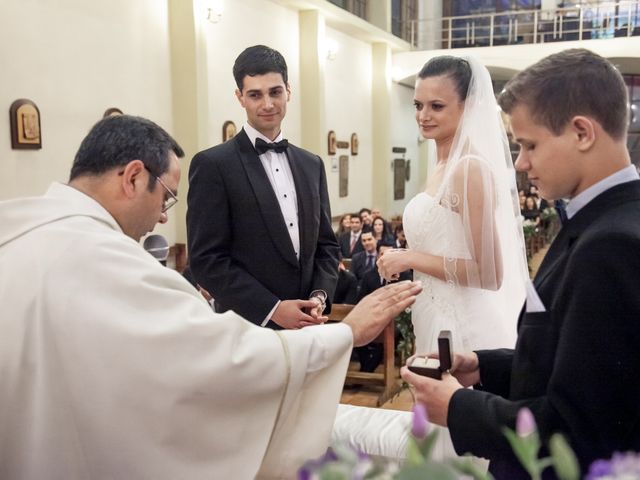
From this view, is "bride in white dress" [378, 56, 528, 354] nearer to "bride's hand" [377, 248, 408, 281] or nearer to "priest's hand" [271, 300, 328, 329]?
"bride's hand" [377, 248, 408, 281]

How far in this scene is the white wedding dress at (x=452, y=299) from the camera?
279 cm

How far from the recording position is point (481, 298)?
284cm

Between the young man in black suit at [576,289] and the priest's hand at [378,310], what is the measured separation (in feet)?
1.25

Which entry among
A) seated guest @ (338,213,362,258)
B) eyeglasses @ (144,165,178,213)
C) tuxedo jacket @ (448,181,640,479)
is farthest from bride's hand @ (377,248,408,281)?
seated guest @ (338,213,362,258)

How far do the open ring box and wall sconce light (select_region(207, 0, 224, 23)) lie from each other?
25.6 ft

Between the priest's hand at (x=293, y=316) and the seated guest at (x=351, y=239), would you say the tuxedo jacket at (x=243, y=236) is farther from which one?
the seated guest at (x=351, y=239)

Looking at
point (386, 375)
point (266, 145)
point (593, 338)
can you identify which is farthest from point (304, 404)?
point (386, 375)

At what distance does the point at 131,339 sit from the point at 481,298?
5.54 ft

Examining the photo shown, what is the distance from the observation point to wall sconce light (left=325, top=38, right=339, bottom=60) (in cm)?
1282

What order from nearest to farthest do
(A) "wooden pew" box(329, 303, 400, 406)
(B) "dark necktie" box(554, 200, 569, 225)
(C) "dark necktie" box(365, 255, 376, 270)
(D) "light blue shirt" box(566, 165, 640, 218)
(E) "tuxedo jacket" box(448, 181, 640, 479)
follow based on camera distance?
(E) "tuxedo jacket" box(448, 181, 640, 479) → (D) "light blue shirt" box(566, 165, 640, 218) → (B) "dark necktie" box(554, 200, 569, 225) → (A) "wooden pew" box(329, 303, 400, 406) → (C) "dark necktie" box(365, 255, 376, 270)

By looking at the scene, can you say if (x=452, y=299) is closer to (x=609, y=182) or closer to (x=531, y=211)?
(x=609, y=182)

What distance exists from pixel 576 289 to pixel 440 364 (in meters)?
0.50

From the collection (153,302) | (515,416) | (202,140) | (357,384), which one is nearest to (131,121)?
(153,302)

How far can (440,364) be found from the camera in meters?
1.70
